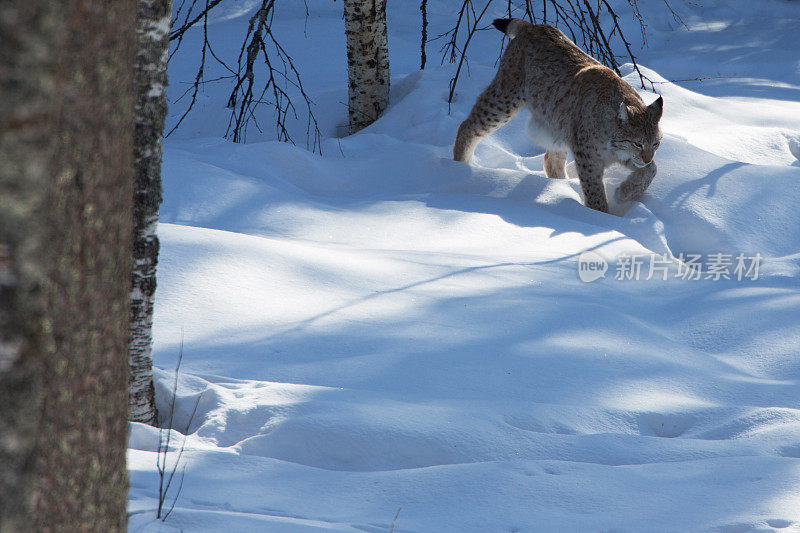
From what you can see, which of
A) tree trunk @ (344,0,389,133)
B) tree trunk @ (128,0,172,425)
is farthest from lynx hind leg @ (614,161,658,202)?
tree trunk @ (128,0,172,425)

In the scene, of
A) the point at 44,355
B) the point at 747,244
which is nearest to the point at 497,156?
the point at 747,244

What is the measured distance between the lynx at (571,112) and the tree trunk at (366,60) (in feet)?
4.33

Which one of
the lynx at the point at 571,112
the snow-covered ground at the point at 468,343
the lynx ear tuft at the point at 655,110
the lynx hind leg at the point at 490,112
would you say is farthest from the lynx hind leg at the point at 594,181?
the lynx hind leg at the point at 490,112

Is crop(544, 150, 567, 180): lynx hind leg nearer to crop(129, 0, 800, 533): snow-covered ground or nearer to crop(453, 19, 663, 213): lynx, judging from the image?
crop(453, 19, 663, 213): lynx

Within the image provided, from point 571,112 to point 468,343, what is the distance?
9.20 ft

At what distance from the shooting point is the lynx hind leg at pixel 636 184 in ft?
16.9

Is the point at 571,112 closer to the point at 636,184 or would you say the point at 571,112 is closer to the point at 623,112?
the point at 623,112

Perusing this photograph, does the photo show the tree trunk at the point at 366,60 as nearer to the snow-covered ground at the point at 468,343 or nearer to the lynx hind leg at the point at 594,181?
the snow-covered ground at the point at 468,343

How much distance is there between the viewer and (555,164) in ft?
19.0

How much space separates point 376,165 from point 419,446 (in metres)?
3.85

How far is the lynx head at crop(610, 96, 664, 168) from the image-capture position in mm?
4848

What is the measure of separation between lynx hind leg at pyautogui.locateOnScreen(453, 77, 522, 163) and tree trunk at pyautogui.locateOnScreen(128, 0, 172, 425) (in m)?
3.96

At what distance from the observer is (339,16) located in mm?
13406

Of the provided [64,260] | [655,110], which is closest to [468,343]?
[64,260]
